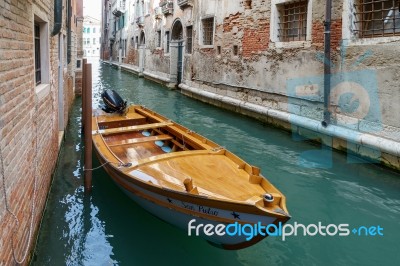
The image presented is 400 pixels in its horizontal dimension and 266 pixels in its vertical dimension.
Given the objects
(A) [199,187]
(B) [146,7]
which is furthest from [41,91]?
(B) [146,7]

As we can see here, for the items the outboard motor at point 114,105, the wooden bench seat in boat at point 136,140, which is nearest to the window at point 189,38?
the outboard motor at point 114,105

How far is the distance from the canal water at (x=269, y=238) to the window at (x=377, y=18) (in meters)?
2.08

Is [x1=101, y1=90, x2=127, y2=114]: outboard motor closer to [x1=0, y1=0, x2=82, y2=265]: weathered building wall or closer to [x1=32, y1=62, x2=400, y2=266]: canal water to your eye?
[x1=32, y1=62, x2=400, y2=266]: canal water

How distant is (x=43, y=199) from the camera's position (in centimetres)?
421

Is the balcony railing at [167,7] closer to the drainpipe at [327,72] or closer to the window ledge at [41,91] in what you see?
the drainpipe at [327,72]

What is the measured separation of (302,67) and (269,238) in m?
4.93

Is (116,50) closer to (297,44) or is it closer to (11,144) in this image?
(297,44)

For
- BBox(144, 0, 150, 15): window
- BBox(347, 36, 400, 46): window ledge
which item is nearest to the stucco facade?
BBox(347, 36, 400, 46): window ledge

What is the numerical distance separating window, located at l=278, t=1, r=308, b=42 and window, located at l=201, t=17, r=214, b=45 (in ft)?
14.3

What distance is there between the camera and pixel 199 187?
343cm

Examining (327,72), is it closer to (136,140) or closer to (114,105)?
(136,140)

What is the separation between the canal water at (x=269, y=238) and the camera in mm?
3496

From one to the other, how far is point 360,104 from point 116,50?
113 ft

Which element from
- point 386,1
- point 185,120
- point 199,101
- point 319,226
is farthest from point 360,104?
point 199,101
